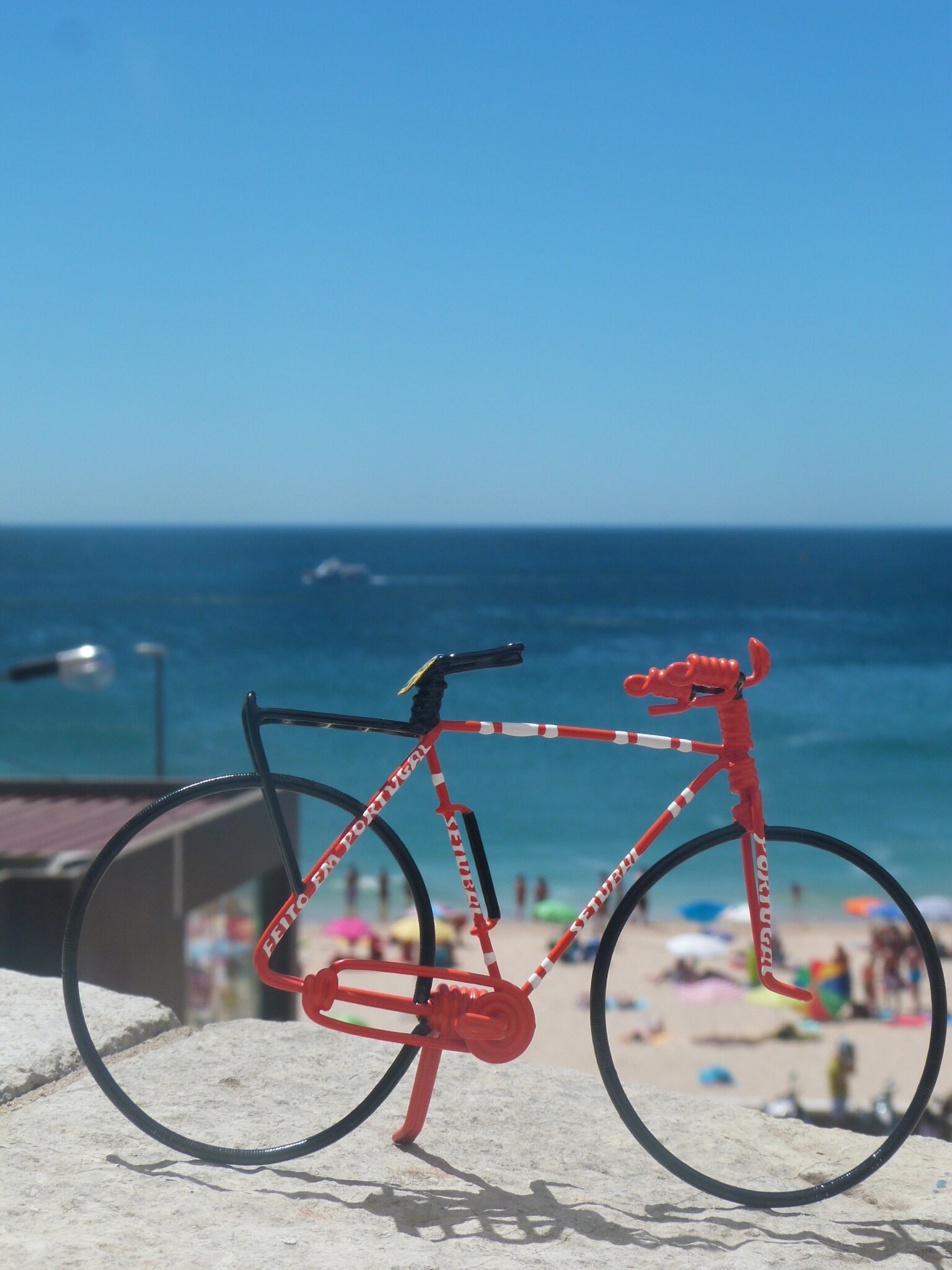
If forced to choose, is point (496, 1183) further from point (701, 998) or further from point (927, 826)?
point (927, 826)

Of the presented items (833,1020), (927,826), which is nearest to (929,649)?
(927,826)

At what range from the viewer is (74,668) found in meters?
3.71

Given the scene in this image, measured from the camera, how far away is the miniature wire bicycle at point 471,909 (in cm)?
243

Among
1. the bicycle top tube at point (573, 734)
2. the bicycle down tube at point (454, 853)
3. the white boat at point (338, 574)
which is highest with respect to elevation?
the bicycle top tube at point (573, 734)

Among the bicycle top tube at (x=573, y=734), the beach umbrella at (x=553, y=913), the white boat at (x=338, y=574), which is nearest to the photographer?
the bicycle top tube at (x=573, y=734)

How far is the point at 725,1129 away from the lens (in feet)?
9.49

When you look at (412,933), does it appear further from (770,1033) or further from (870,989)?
(870,989)

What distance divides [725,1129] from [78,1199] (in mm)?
1456

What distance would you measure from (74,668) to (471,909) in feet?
5.75

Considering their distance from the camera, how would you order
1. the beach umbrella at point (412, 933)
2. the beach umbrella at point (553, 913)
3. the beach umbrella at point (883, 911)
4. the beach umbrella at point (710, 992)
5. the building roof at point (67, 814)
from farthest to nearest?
the beach umbrella at point (553, 913)
the beach umbrella at point (710, 992)
the beach umbrella at point (412, 933)
the beach umbrella at point (883, 911)
the building roof at point (67, 814)

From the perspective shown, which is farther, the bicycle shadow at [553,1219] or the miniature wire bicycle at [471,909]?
the miniature wire bicycle at [471,909]

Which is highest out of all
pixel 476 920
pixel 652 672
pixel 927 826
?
pixel 652 672

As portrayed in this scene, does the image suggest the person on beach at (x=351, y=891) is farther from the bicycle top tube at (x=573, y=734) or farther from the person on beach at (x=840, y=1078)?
the bicycle top tube at (x=573, y=734)

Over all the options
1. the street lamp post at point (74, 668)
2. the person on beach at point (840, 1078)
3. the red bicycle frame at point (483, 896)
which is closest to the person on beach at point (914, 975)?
the person on beach at point (840, 1078)
